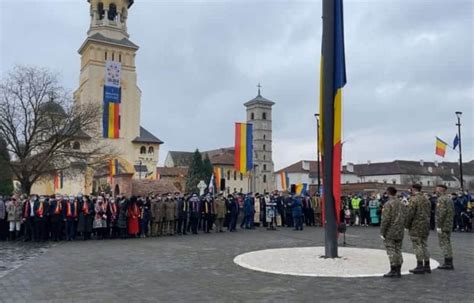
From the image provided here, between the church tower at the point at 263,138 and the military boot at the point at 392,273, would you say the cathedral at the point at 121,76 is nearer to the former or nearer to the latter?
the church tower at the point at 263,138

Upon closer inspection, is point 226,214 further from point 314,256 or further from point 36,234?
point 314,256

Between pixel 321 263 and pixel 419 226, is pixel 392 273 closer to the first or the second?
pixel 419 226

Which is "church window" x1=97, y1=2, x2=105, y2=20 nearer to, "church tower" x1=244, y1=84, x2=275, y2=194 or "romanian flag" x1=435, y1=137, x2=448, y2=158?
"church tower" x1=244, y1=84, x2=275, y2=194

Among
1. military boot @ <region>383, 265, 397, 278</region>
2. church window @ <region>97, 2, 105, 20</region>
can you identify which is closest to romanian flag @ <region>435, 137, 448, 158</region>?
military boot @ <region>383, 265, 397, 278</region>

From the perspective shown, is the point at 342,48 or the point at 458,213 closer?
the point at 342,48

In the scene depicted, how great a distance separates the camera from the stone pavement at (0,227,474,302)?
785 cm

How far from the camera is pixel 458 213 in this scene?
890 inches

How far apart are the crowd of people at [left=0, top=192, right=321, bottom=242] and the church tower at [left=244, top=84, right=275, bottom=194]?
88.4 metres

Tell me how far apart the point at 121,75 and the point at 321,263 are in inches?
2522

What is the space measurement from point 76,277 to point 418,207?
747 cm

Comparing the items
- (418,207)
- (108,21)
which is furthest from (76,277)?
(108,21)

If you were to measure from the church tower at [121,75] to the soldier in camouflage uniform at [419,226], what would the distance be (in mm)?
60981

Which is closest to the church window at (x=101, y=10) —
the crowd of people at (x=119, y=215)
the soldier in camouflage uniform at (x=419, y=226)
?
the crowd of people at (x=119, y=215)

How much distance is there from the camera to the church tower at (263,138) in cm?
11256
